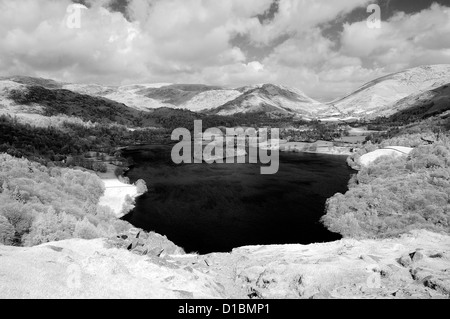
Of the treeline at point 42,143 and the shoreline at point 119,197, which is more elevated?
the treeline at point 42,143

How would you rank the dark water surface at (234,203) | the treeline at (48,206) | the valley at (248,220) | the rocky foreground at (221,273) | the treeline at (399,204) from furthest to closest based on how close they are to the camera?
the dark water surface at (234,203) < the treeline at (399,204) < the treeline at (48,206) < the valley at (248,220) < the rocky foreground at (221,273)

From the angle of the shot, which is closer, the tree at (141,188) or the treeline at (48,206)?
the treeline at (48,206)

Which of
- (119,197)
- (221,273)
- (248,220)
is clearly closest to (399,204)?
(248,220)

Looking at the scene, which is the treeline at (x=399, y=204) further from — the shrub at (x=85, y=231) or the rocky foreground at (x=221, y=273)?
the shrub at (x=85, y=231)

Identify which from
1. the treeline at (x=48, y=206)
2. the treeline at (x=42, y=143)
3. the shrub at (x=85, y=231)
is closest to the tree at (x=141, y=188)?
the treeline at (x=48, y=206)

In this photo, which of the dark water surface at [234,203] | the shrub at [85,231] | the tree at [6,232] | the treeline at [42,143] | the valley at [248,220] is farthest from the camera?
the treeline at [42,143]
